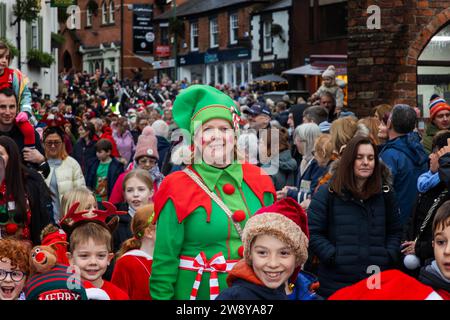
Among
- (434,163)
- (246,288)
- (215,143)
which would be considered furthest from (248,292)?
(434,163)

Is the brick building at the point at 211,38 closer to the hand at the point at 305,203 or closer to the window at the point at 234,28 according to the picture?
the window at the point at 234,28

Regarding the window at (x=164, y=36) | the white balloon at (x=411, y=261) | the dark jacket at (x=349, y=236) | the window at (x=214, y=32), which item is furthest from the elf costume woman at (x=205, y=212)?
the window at (x=164, y=36)

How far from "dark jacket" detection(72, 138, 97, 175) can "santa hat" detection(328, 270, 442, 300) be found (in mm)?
10259

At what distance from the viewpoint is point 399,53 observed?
492 inches

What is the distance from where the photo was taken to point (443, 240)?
4.39 m

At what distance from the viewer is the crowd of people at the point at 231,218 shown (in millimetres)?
4840

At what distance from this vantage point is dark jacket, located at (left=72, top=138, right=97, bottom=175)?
549 inches

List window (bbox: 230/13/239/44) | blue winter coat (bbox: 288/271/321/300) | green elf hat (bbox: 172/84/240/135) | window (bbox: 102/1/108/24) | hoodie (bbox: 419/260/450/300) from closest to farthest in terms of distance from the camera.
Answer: hoodie (bbox: 419/260/450/300) → blue winter coat (bbox: 288/271/321/300) → green elf hat (bbox: 172/84/240/135) → window (bbox: 230/13/239/44) → window (bbox: 102/1/108/24)

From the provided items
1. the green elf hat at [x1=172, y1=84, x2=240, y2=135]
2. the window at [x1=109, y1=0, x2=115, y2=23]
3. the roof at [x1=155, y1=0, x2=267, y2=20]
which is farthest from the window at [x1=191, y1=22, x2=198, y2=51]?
the green elf hat at [x1=172, y1=84, x2=240, y2=135]

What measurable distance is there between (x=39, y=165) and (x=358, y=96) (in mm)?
5699

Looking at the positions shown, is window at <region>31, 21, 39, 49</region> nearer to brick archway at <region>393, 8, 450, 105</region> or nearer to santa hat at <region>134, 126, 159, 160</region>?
brick archway at <region>393, 8, 450, 105</region>

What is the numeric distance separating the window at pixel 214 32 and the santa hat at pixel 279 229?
55.2 metres
